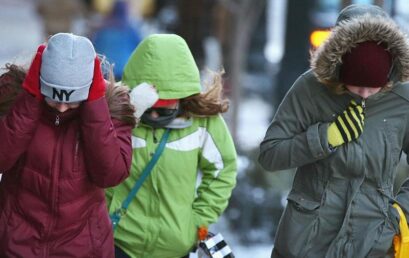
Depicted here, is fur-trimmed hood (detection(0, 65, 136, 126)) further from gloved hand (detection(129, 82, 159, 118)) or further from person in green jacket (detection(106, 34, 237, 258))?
person in green jacket (detection(106, 34, 237, 258))

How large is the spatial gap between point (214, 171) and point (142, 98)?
1.91 ft

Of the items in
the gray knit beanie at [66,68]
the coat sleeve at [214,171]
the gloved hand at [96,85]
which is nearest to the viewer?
the gray knit beanie at [66,68]

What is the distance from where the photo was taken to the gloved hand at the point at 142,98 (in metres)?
4.02

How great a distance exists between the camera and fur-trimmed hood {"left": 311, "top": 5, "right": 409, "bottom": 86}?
3.78m

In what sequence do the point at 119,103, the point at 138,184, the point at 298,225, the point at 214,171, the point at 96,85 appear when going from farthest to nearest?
the point at 214,171, the point at 138,184, the point at 298,225, the point at 119,103, the point at 96,85

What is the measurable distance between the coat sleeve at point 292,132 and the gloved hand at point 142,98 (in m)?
0.55

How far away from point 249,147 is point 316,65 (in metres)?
5.49

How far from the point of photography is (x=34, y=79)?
141 inches

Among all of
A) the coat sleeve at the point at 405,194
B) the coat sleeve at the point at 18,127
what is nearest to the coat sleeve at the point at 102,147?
the coat sleeve at the point at 18,127

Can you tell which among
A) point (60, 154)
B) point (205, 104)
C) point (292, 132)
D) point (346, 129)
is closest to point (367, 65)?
point (346, 129)

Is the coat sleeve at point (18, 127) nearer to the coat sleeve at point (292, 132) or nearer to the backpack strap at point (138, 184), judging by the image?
the backpack strap at point (138, 184)

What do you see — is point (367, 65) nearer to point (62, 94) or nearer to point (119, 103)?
point (119, 103)

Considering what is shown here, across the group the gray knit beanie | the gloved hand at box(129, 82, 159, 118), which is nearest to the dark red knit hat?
the gloved hand at box(129, 82, 159, 118)

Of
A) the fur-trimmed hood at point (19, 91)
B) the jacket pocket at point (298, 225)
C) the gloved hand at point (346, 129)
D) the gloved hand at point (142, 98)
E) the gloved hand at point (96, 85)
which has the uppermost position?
the gloved hand at point (96, 85)
